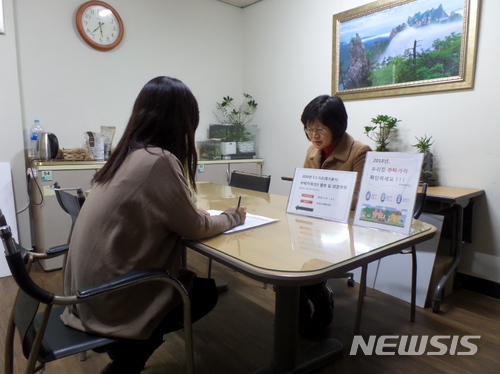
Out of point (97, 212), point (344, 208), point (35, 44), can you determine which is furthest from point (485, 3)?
point (35, 44)

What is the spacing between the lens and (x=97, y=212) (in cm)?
104

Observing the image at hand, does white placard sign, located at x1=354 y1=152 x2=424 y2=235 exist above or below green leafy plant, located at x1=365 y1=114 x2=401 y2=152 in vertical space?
below

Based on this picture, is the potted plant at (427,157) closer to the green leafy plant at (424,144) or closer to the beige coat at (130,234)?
the green leafy plant at (424,144)

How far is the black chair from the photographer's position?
0.84 metres

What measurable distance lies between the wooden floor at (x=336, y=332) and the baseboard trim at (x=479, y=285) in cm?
5

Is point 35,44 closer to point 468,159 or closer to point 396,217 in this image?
point 396,217

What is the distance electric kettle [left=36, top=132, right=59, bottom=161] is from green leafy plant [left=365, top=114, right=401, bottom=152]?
8.14 ft

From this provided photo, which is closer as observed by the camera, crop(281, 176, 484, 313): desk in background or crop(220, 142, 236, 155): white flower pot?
crop(281, 176, 484, 313): desk in background

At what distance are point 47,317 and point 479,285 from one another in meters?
2.64

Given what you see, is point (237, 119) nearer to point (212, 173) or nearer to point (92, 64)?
point (212, 173)

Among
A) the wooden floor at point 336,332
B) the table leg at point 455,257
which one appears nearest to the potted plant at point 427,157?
the table leg at point 455,257

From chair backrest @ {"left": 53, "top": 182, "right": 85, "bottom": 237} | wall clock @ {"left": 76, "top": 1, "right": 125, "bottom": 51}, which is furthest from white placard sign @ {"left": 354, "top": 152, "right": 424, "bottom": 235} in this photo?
wall clock @ {"left": 76, "top": 1, "right": 125, "bottom": 51}

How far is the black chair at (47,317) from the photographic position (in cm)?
84

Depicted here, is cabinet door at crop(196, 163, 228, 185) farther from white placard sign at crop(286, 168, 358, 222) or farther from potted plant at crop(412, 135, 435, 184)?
white placard sign at crop(286, 168, 358, 222)
